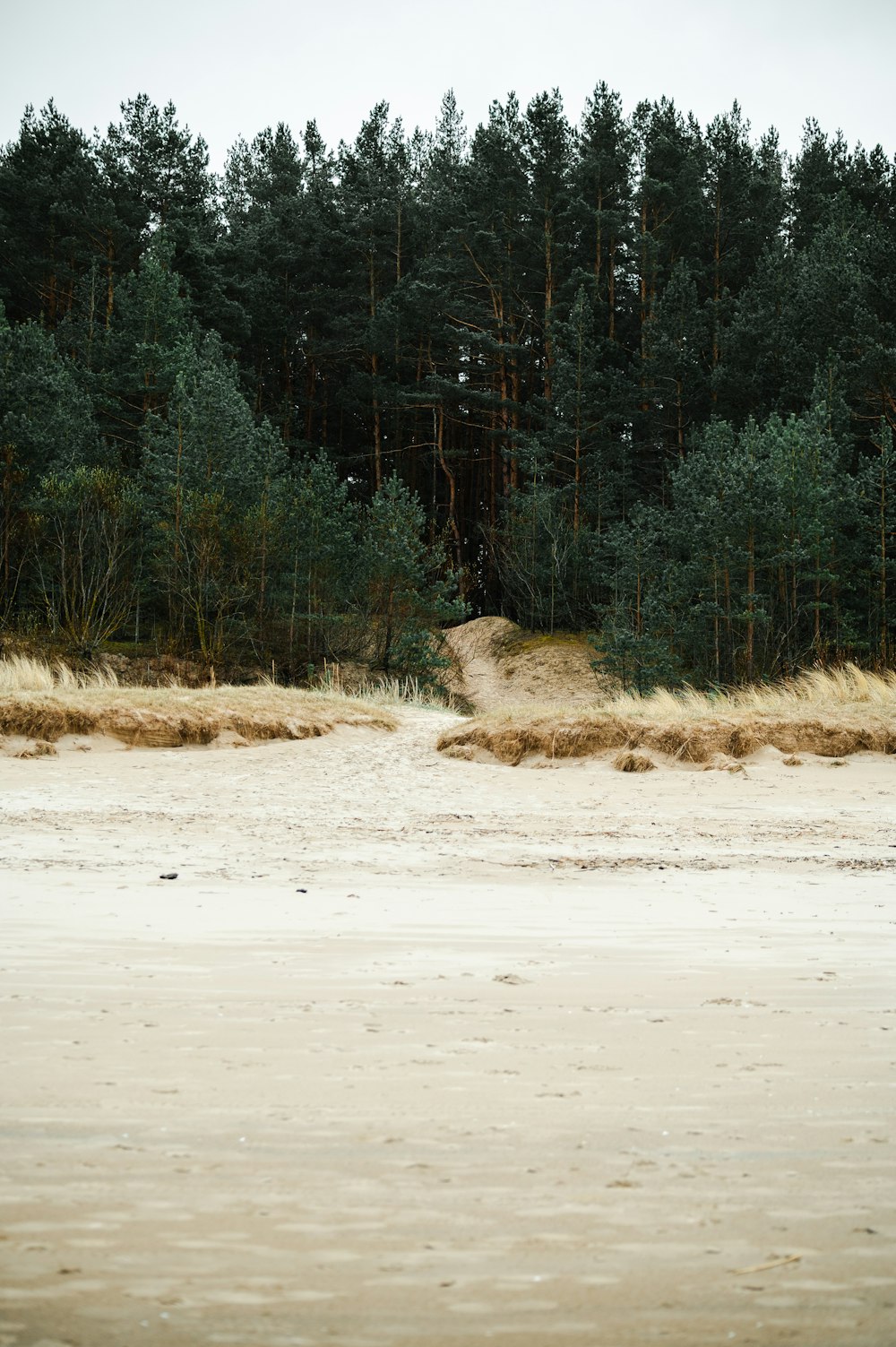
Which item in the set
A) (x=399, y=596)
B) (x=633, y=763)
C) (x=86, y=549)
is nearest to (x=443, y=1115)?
(x=633, y=763)

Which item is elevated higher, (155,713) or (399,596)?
(399,596)

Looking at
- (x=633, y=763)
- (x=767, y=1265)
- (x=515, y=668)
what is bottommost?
(x=633, y=763)

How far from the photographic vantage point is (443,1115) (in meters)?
2.22

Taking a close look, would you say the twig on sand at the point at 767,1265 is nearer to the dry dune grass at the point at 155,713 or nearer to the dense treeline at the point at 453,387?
the dry dune grass at the point at 155,713

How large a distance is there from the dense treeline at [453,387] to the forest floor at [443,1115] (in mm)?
20275

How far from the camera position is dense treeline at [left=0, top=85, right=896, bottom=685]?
85.4 ft

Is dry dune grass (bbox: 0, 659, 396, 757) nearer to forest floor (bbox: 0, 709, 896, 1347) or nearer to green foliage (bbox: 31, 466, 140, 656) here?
green foliage (bbox: 31, 466, 140, 656)

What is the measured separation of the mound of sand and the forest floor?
22.1 meters

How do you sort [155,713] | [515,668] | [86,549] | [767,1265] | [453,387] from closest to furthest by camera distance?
[767,1265]
[155,713]
[86,549]
[515,668]
[453,387]

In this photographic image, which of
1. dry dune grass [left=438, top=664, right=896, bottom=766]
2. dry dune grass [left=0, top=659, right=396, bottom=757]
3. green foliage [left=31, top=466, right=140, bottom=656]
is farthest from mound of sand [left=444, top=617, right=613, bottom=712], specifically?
dry dune grass [left=438, top=664, right=896, bottom=766]

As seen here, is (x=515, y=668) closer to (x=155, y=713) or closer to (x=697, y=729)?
(x=155, y=713)

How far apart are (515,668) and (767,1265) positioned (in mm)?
30242

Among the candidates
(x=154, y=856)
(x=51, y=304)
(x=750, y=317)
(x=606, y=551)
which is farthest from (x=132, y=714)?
(x=51, y=304)

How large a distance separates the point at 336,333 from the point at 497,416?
7.88m
